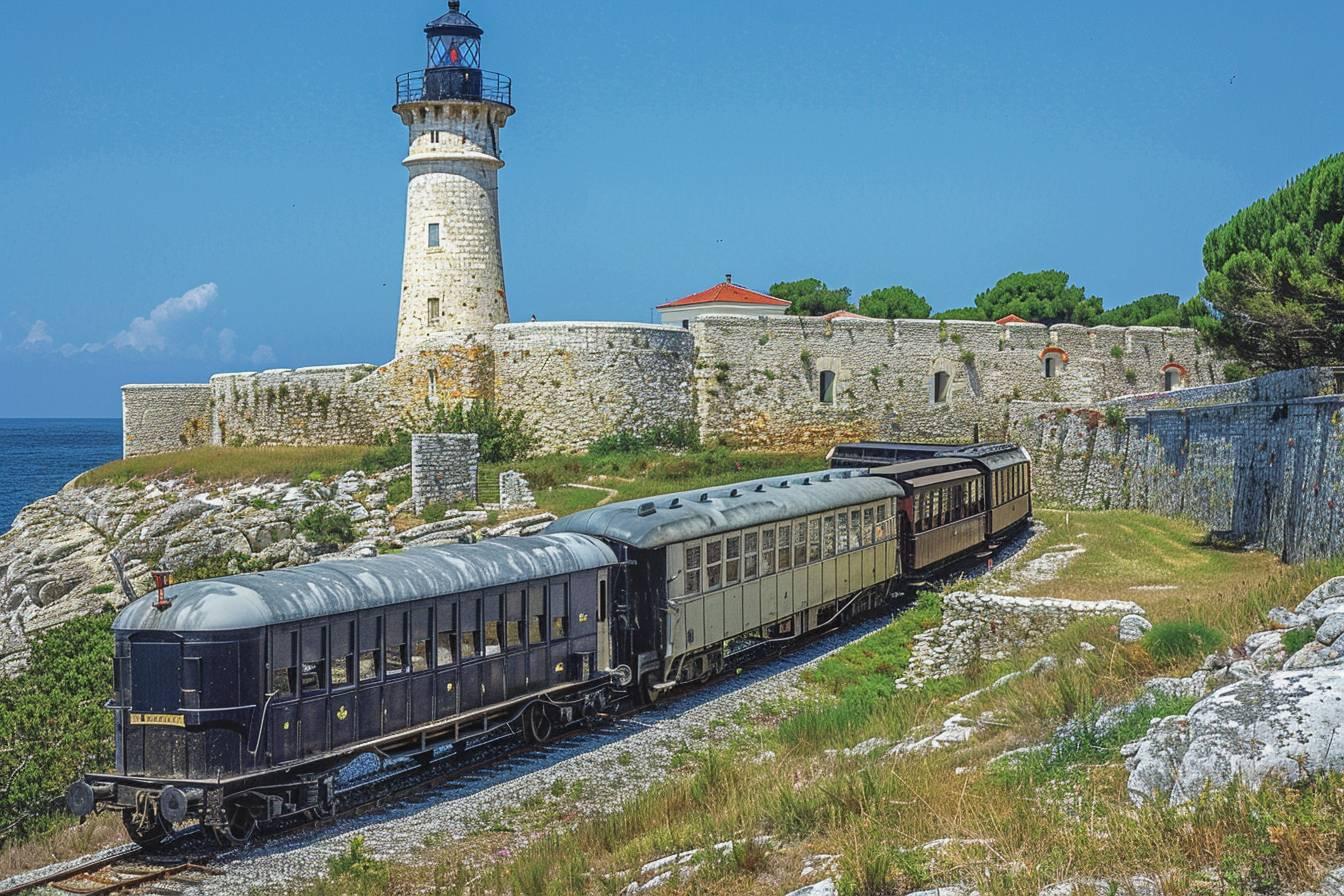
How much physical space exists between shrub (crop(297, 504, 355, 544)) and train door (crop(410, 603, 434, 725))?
1679 cm

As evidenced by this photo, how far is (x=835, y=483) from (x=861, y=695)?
611cm

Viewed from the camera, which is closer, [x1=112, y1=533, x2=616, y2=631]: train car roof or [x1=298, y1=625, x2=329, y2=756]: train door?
[x1=112, y1=533, x2=616, y2=631]: train car roof

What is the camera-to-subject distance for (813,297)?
76.5m

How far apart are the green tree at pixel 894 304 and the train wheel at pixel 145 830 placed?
60811 mm

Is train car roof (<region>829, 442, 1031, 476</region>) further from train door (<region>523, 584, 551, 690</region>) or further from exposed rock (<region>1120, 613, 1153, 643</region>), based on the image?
train door (<region>523, 584, 551, 690</region>)

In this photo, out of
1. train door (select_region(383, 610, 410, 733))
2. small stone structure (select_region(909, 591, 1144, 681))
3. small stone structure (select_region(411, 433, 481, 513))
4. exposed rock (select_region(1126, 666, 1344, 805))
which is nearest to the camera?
exposed rock (select_region(1126, 666, 1344, 805))

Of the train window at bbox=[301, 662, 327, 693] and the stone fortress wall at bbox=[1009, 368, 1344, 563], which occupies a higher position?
the stone fortress wall at bbox=[1009, 368, 1344, 563]

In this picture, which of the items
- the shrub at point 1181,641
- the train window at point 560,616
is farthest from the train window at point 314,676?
the shrub at point 1181,641

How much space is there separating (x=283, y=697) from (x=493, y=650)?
2963mm

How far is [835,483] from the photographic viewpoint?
2317cm

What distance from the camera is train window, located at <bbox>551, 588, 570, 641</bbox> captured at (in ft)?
52.2

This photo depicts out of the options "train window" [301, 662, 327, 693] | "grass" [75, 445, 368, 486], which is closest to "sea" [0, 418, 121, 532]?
"grass" [75, 445, 368, 486]

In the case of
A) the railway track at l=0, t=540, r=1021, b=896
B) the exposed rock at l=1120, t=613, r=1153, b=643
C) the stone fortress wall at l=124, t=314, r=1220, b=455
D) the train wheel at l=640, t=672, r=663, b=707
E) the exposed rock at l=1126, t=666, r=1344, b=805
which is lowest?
the railway track at l=0, t=540, r=1021, b=896

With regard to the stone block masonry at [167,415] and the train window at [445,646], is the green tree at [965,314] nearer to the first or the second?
the stone block masonry at [167,415]
